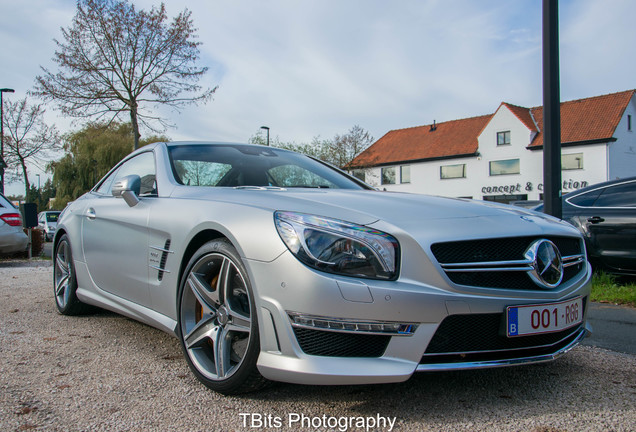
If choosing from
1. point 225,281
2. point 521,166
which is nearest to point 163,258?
point 225,281

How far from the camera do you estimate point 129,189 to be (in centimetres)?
339

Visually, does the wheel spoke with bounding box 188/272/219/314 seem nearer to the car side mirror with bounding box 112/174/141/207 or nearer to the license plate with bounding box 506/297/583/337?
the car side mirror with bounding box 112/174/141/207

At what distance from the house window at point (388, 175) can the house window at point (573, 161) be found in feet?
47.7

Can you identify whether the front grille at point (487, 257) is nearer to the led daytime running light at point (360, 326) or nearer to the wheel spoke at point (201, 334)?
the led daytime running light at point (360, 326)

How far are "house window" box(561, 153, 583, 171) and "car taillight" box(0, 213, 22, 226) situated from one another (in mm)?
33628

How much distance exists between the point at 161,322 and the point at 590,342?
274 centimetres

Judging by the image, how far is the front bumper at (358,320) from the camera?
82.0 inches

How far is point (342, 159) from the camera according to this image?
4184cm

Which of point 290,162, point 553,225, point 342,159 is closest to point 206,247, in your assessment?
point 290,162

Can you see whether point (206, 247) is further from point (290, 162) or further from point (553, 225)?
point (553, 225)

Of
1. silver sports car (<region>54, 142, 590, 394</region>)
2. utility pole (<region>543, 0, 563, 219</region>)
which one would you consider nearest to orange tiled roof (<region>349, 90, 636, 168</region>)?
utility pole (<region>543, 0, 563, 219</region>)

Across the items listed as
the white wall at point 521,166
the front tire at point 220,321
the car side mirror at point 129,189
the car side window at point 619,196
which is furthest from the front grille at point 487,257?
the white wall at point 521,166

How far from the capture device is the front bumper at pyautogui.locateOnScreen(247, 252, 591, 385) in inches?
82.0

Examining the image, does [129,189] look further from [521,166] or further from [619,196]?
[521,166]
